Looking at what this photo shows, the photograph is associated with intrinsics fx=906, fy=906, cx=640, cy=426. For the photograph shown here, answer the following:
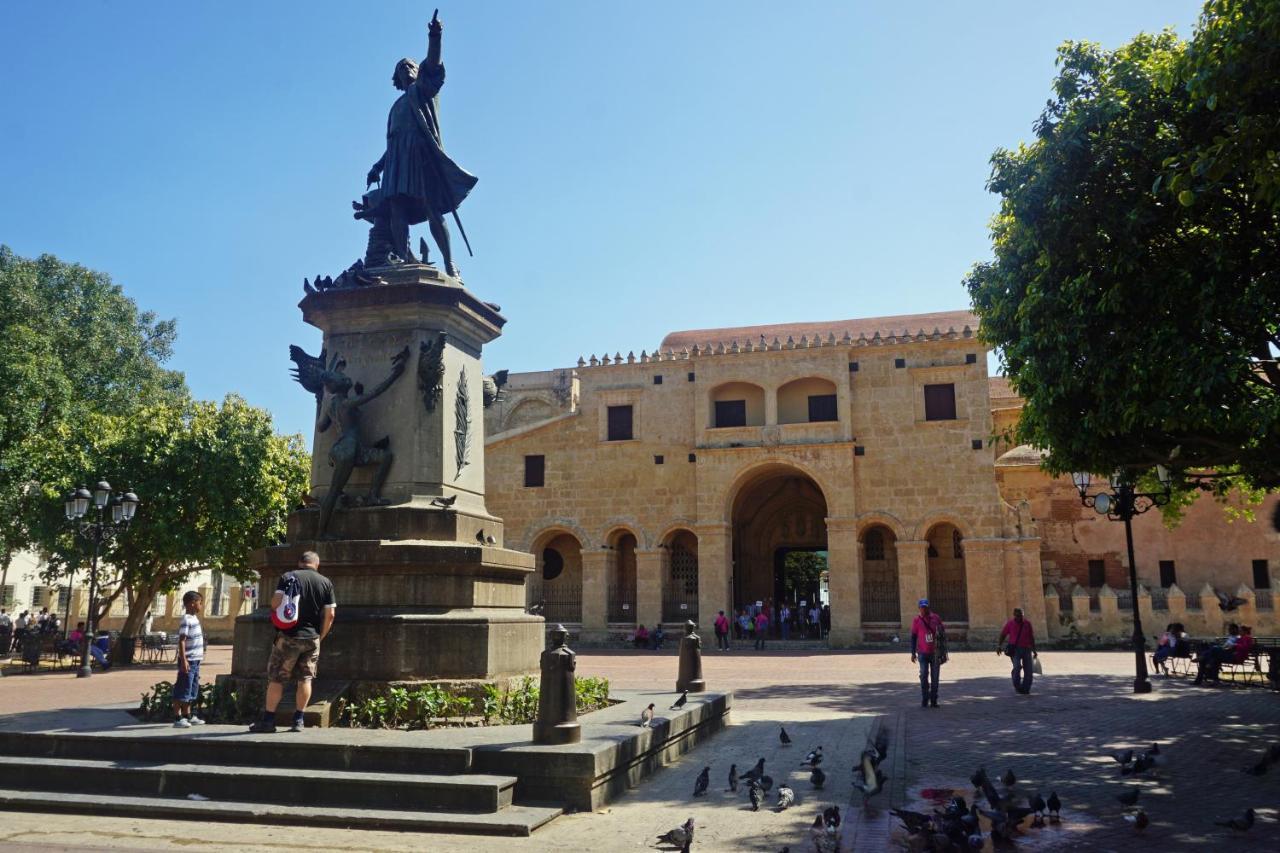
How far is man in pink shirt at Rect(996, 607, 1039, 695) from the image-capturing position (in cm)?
1503

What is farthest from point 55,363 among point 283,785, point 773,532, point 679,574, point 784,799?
point 784,799

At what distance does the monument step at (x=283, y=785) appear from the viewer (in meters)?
6.07

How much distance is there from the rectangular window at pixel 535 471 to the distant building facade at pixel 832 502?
0.06 metres

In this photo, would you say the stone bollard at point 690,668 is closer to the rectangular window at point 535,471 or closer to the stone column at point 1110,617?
the stone column at point 1110,617

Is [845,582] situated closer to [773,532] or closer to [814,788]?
[773,532]

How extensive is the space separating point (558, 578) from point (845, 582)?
37.0 ft

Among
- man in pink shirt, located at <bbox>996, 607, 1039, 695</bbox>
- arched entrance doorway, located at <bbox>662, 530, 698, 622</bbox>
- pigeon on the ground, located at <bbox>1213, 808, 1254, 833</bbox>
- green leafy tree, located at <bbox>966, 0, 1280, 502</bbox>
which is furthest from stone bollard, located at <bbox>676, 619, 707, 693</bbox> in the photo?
arched entrance doorway, located at <bbox>662, 530, 698, 622</bbox>

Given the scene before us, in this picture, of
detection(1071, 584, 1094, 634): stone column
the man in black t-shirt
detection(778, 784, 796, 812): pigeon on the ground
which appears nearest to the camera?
detection(778, 784, 796, 812): pigeon on the ground

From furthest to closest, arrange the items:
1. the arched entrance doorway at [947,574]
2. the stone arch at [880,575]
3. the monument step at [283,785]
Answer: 1. the stone arch at [880,575]
2. the arched entrance doorway at [947,574]
3. the monument step at [283,785]

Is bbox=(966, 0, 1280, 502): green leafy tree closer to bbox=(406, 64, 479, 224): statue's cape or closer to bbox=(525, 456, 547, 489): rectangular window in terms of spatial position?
bbox=(406, 64, 479, 224): statue's cape

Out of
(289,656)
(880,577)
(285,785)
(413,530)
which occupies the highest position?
(413,530)

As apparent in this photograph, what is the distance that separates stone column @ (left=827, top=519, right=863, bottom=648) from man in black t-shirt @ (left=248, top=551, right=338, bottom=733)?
26731 millimetres

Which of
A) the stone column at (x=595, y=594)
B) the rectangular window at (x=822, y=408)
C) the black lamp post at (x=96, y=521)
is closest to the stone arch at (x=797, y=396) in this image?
the rectangular window at (x=822, y=408)

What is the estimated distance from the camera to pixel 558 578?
36094 mm
